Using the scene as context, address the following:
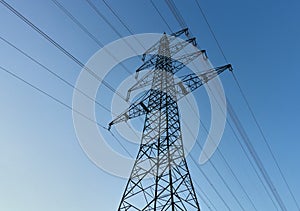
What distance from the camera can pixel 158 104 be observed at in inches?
494

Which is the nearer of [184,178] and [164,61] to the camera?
[184,178]

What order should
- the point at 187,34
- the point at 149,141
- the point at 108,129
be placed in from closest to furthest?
1. the point at 149,141
2. the point at 108,129
3. the point at 187,34

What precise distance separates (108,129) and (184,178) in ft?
13.8

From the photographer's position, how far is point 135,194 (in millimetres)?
10070

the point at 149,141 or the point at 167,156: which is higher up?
the point at 149,141

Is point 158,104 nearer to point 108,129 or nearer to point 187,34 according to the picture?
point 108,129

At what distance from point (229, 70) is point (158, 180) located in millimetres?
6367

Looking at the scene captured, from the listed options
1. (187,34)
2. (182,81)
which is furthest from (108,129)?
(187,34)

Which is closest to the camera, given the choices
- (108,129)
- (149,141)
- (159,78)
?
(149,141)

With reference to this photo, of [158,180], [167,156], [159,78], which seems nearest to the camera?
[158,180]

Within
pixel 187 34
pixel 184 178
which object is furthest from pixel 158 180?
pixel 187 34

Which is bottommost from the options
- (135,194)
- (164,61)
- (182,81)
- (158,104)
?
(135,194)

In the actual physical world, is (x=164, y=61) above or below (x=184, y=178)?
above

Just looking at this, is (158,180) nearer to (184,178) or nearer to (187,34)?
(184,178)
